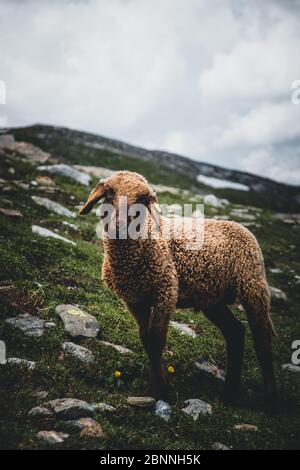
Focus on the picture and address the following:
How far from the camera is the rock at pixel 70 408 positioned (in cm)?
475

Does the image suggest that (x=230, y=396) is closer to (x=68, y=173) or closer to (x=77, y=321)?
(x=77, y=321)

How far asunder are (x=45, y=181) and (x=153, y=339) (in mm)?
15901

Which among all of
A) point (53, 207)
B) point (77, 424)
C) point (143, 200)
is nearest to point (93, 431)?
point (77, 424)

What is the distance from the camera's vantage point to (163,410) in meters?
5.39

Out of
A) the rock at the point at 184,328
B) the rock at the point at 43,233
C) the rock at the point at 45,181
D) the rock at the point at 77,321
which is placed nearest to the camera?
the rock at the point at 77,321

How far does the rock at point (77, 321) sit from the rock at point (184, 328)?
2.04m

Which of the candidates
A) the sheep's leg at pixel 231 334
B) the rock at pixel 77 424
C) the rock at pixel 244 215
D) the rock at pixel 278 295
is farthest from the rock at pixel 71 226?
the rock at pixel 244 215

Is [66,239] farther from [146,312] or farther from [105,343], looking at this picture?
[146,312]

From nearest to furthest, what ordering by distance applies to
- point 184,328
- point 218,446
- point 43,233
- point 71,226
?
point 218,446 → point 184,328 → point 43,233 → point 71,226

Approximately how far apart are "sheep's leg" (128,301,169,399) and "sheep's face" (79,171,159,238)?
130 cm

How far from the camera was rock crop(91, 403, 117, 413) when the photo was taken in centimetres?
505

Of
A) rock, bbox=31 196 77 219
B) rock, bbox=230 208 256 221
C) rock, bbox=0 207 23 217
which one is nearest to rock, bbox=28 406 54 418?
rock, bbox=0 207 23 217

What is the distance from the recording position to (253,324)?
20.5ft

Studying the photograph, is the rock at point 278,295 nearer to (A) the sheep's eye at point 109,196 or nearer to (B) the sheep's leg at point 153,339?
(B) the sheep's leg at point 153,339
